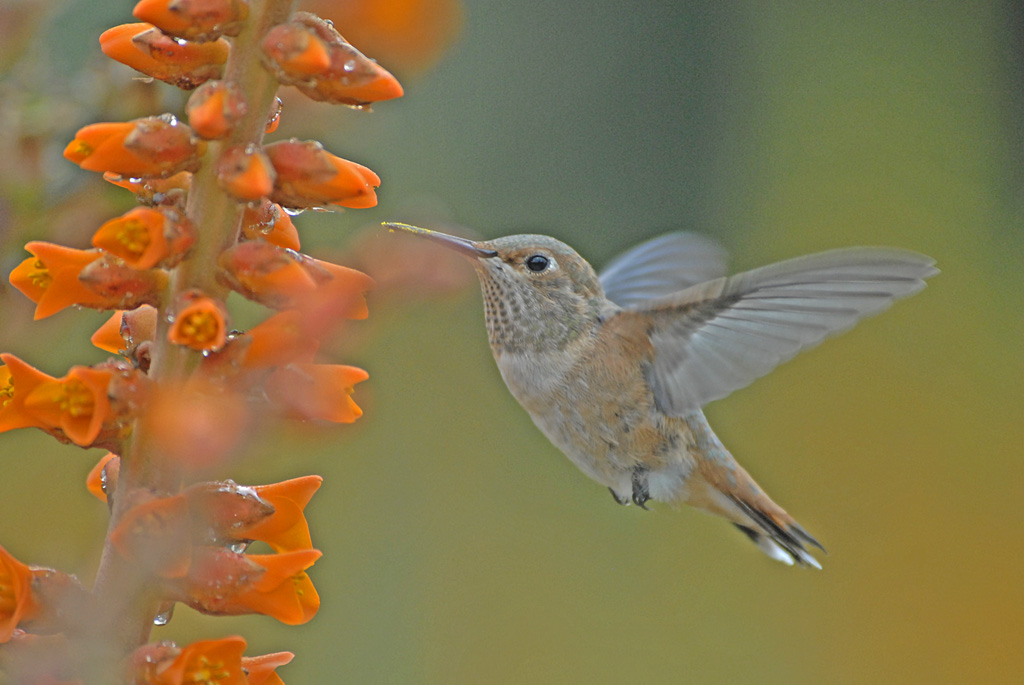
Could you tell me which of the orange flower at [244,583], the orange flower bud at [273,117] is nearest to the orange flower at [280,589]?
the orange flower at [244,583]

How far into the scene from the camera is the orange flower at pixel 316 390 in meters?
0.71

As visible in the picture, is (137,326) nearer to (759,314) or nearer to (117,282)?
(117,282)

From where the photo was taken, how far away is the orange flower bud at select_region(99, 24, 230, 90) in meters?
0.78

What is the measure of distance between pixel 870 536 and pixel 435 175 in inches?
82.3

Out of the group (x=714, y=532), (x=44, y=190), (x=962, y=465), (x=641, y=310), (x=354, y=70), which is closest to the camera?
(x=354, y=70)

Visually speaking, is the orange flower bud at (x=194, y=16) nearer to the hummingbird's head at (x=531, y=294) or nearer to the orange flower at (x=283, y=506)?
the orange flower at (x=283, y=506)

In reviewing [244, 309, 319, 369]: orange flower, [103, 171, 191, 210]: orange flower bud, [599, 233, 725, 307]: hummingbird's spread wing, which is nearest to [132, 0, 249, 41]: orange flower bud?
[103, 171, 191, 210]: orange flower bud

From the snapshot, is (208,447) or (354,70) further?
(354,70)

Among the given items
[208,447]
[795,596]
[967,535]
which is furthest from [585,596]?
[208,447]

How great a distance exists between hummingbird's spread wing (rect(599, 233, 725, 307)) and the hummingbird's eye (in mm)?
283

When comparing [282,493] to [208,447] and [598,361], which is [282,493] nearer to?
[208,447]

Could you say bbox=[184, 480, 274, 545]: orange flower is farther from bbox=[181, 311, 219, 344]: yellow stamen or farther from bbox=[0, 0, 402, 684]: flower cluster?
bbox=[181, 311, 219, 344]: yellow stamen

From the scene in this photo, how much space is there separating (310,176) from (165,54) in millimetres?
143

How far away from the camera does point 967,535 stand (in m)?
3.95
